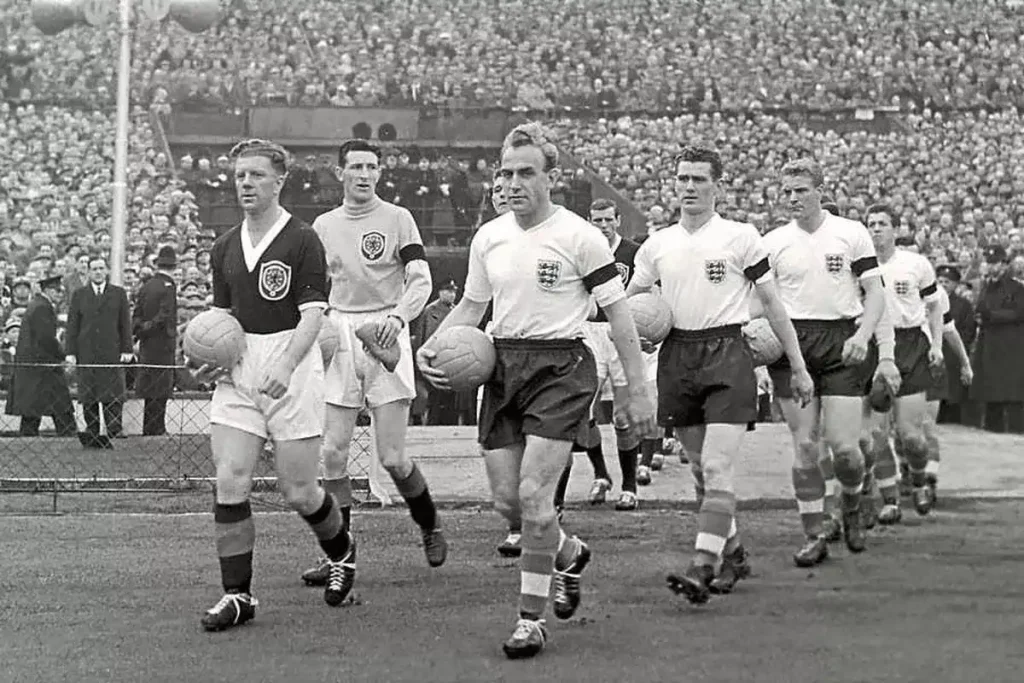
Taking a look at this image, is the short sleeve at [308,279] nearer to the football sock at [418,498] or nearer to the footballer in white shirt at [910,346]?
the football sock at [418,498]

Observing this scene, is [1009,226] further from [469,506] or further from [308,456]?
[308,456]

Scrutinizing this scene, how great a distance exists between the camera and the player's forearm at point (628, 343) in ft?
21.1

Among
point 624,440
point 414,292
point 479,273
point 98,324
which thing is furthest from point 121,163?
point 479,273

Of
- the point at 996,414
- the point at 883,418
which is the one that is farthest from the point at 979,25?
the point at 883,418

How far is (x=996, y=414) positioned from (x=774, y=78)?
20.6m

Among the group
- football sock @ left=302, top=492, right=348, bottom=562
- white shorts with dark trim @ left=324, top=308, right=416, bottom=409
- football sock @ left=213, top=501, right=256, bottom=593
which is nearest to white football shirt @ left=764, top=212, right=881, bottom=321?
white shorts with dark trim @ left=324, top=308, right=416, bottom=409

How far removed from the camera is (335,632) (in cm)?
654

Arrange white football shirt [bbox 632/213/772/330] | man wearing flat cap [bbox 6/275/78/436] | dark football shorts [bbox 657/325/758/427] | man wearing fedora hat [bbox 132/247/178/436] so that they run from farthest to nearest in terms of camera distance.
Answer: man wearing fedora hat [bbox 132/247/178/436] < man wearing flat cap [bbox 6/275/78/436] < white football shirt [bbox 632/213/772/330] < dark football shorts [bbox 657/325/758/427]

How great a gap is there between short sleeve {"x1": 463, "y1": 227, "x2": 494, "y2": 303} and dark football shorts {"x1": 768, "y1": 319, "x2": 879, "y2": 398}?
7.97 feet

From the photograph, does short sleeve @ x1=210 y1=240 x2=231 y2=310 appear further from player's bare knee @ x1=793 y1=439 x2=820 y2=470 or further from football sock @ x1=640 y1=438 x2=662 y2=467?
football sock @ x1=640 y1=438 x2=662 y2=467

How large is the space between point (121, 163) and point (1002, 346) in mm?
10406

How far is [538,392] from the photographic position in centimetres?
644

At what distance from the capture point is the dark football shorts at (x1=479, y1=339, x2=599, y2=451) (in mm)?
6375

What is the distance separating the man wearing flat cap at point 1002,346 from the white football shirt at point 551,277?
39.8ft
